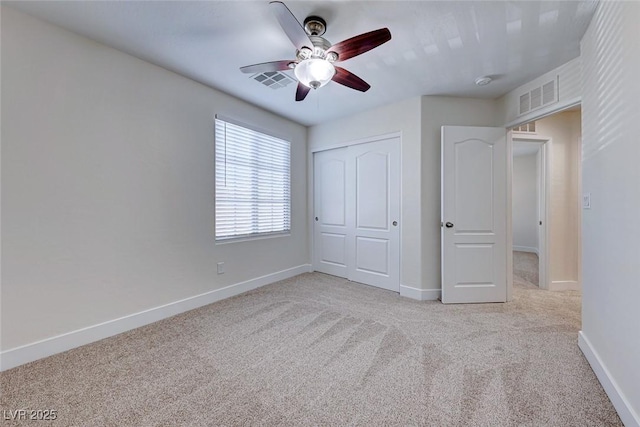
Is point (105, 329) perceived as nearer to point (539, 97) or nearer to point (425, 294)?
point (425, 294)

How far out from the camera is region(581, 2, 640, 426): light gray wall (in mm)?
1379

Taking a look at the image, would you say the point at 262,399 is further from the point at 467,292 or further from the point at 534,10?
the point at 534,10

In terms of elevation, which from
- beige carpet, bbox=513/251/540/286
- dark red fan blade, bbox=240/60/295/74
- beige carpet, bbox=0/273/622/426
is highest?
dark red fan blade, bbox=240/60/295/74

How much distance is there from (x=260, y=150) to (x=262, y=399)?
9.99 feet

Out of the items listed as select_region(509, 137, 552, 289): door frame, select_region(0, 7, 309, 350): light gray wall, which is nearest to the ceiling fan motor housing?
select_region(0, 7, 309, 350): light gray wall

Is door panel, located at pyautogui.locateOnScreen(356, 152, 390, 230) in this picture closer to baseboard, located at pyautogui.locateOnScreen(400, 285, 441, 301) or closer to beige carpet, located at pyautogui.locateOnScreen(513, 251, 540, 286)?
baseboard, located at pyautogui.locateOnScreen(400, 285, 441, 301)

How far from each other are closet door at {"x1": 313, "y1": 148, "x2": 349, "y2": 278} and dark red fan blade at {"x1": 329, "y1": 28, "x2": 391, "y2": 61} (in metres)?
2.34

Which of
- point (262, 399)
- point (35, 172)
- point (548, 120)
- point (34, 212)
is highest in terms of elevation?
point (548, 120)

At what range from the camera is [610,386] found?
159cm

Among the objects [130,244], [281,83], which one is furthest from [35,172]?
[281,83]

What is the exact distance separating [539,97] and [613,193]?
1.61 meters

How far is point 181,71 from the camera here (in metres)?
2.79

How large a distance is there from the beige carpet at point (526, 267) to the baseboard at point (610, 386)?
221 cm

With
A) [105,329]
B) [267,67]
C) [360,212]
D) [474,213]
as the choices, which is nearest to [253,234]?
[360,212]
